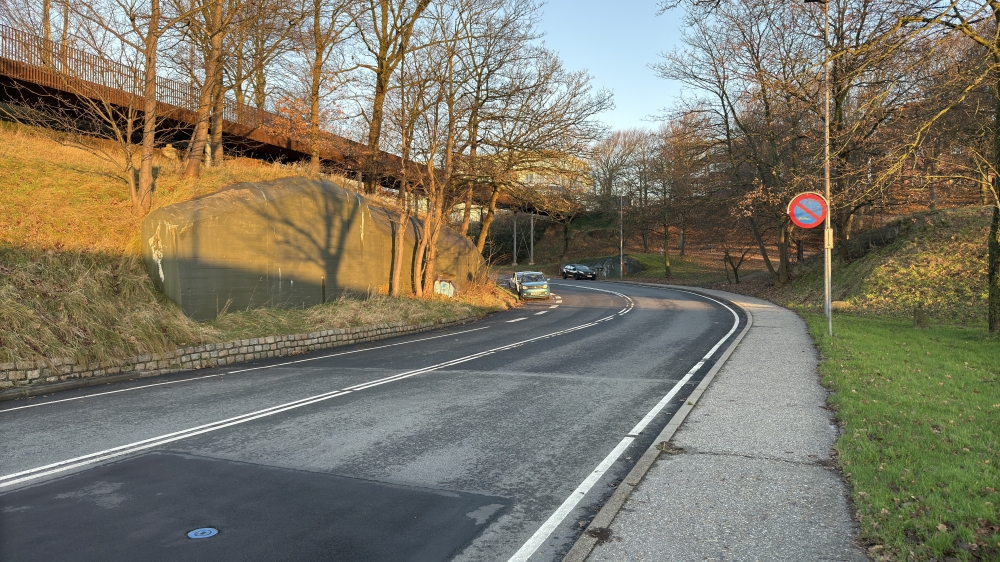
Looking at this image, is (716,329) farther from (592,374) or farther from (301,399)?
(301,399)

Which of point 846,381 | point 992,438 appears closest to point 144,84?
point 846,381

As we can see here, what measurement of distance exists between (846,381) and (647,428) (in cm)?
382

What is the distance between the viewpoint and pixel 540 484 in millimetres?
5289

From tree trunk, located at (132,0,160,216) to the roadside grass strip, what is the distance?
15.6 metres

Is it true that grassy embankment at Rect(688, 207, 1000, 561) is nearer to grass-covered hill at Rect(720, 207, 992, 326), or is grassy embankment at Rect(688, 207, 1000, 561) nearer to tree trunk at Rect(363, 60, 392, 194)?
grass-covered hill at Rect(720, 207, 992, 326)

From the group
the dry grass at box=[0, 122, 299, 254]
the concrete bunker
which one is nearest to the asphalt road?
the concrete bunker

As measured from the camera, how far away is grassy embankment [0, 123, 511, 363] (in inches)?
414

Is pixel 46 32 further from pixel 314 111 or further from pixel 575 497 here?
pixel 575 497

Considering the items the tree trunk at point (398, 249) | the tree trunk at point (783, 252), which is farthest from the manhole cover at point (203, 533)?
the tree trunk at point (783, 252)

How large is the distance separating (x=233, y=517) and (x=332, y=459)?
142cm

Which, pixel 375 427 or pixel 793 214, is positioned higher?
pixel 793 214

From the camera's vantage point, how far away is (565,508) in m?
4.74

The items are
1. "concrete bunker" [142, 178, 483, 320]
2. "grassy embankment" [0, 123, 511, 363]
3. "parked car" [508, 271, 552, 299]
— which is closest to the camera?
"grassy embankment" [0, 123, 511, 363]

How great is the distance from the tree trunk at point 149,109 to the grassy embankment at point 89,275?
32 centimetres
